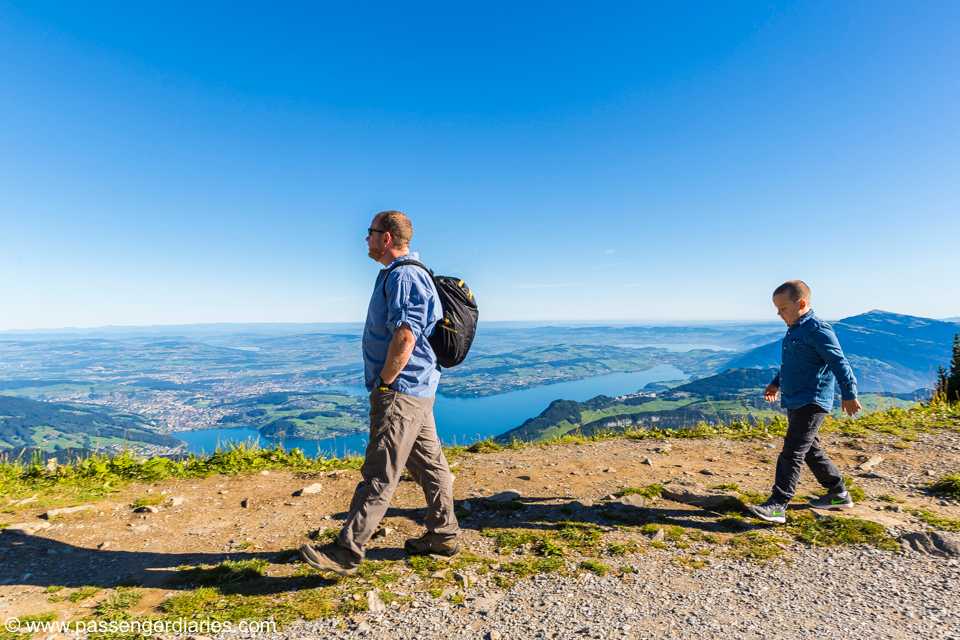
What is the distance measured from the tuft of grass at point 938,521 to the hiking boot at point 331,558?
6.36m

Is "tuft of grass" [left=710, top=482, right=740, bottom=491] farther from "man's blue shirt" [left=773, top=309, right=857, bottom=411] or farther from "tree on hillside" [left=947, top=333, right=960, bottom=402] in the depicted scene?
"tree on hillside" [left=947, top=333, right=960, bottom=402]

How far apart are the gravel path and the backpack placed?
2113 mm

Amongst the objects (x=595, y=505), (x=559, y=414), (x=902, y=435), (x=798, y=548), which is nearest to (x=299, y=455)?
(x=595, y=505)

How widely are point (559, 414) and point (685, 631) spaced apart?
357 feet

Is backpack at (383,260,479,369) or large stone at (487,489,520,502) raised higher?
backpack at (383,260,479,369)

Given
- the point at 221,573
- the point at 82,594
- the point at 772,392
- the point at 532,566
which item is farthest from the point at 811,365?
→ the point at 82,594

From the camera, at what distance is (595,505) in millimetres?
5777

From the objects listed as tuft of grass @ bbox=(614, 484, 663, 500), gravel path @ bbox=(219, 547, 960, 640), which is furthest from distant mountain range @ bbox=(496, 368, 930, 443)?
gravel path @ bbox=(219, 547, 960, 640)

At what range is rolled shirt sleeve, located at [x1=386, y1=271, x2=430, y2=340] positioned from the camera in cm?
391

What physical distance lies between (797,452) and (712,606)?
275 cm

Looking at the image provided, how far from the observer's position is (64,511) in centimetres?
550

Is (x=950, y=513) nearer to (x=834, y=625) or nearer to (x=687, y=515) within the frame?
(x=687, y=515)

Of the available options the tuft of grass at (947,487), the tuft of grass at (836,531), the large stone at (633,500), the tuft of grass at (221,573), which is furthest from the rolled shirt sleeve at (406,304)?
the tuft of grass at (947,487)

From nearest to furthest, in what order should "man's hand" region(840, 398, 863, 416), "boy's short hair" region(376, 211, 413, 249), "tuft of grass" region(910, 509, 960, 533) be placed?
"boy's short hair" region(376, 211, 413, 249)
"tuft of grass" region(910, 509, 960, 533)
"man's hand" region(840, 398, 863, 416)
